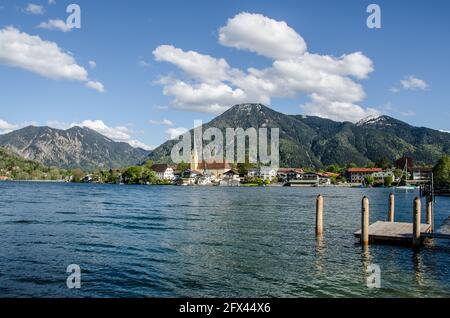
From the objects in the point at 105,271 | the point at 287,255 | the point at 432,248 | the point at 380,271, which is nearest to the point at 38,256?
the point at 105,271

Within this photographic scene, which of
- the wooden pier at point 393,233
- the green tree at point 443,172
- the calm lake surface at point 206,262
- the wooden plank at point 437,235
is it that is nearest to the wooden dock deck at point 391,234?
the wooden pier at point 393,233

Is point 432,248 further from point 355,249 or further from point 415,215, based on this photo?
point 355,249

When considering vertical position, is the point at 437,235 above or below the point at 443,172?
below

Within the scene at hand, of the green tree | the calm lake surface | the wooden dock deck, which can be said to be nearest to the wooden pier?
the wooden dock deck

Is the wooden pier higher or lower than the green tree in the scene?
lower

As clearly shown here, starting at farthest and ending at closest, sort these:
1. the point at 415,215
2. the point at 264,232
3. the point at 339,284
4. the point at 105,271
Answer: the point at 264,232 → the point at 415,215 → the point at 105,271 → the point at 339,284

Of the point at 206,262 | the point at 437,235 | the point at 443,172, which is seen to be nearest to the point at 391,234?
the point at 437,235

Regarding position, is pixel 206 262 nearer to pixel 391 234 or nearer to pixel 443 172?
pixel 391 234

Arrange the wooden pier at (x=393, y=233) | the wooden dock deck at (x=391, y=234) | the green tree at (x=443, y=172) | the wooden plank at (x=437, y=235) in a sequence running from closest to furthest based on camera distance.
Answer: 1. the wooden plank at (x=437, y=235)
2. the wooden pier at (x=393, y=233)
3. the wooden dock deck at (x=391, y=234)
4. the green tree at (x=443, y=172)

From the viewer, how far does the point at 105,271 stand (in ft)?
83.3

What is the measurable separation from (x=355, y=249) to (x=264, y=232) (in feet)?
38.4

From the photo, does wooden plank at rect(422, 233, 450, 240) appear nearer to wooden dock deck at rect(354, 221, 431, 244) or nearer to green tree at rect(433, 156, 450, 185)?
wooden dock deck at rect(354, 221, 431, 244)

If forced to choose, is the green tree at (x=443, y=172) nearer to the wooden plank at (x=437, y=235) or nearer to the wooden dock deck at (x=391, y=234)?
the wooden dock deck at (x=391, y=234)

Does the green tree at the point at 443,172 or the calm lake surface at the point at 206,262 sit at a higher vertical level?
the green tree at the point at 443,172
